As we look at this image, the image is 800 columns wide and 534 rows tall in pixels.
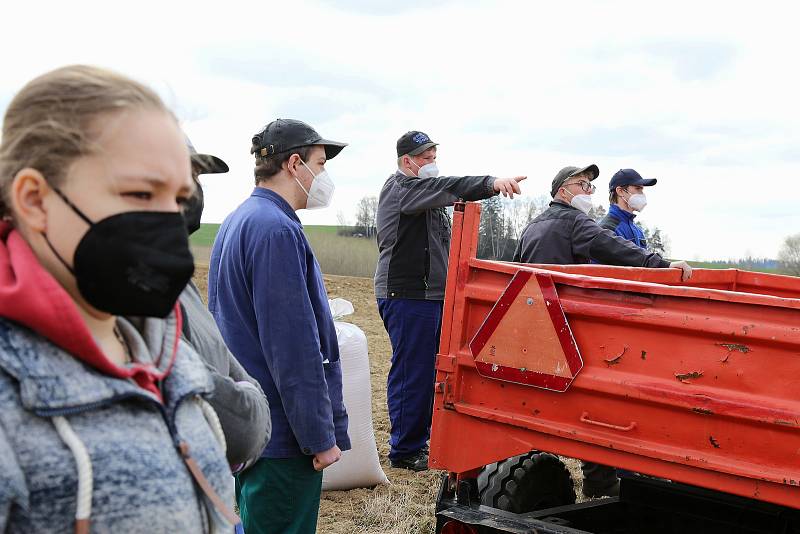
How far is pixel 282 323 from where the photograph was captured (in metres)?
2.53

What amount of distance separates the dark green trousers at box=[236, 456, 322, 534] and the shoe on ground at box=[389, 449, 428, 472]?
2.57 m

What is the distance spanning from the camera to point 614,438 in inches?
122

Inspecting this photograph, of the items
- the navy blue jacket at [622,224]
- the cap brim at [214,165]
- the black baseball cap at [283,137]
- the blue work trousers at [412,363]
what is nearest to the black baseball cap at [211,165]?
the cap brim at [214,165]

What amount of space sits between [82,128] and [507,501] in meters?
3.07

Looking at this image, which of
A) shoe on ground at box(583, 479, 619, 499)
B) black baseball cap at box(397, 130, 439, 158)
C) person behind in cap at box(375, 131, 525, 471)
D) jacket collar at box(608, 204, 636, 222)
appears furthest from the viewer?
jacket collar at box(608, 204, 636, 222)

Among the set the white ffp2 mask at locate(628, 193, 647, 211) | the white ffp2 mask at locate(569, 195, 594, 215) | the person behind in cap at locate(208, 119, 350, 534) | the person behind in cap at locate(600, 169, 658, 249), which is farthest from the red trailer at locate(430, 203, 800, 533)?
the white ffp2 mask at locate(628, 193, 647, 211)

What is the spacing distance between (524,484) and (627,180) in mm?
3658

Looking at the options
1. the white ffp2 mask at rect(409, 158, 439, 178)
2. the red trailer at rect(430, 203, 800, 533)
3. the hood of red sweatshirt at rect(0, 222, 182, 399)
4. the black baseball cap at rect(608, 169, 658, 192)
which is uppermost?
the black baseball cap at rect(608, 169, 658, 192)

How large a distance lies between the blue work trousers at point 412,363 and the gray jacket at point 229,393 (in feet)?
11.5

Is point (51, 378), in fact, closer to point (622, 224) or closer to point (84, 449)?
point (84, 449)

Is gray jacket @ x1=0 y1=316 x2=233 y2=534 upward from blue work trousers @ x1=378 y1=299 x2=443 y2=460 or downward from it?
upward

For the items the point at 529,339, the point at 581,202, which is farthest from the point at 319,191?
the point at 581,202

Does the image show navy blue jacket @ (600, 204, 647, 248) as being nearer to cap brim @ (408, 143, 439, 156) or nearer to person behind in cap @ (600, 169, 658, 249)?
person behind in cap @ (600, 169, 658, 249)

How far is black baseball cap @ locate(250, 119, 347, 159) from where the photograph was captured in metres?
2.85
